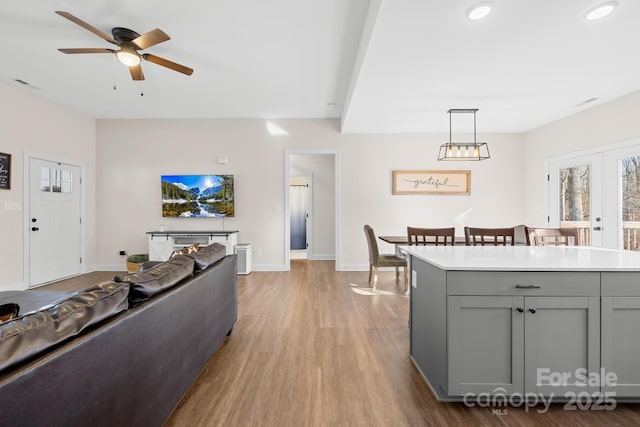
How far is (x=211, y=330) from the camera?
6.99 ft

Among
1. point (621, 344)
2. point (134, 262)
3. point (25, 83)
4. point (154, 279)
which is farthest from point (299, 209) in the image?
point (621, 344)

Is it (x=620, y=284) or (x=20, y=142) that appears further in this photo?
(x=20, y=142)

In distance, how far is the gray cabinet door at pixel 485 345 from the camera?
1.64 m

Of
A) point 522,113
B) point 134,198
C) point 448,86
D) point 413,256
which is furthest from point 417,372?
point 134,198

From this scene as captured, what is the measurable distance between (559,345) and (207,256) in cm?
232

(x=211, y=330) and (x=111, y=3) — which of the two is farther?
(x=111, y=3)

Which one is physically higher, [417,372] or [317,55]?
[317,55]

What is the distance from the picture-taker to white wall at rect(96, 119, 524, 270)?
5551 millimetres

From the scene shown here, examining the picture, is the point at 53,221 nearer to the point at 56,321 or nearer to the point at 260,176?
the point at 260,176

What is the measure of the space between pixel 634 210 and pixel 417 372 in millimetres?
3847

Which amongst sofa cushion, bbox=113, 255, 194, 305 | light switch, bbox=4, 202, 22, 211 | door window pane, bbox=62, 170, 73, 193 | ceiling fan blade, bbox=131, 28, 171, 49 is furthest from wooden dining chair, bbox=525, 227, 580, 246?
door window pane, bbox=62, 170, 73, 193

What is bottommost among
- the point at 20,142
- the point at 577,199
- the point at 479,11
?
the point at 577,199

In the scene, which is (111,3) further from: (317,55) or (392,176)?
(392,176)

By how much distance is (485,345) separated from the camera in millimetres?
1654
